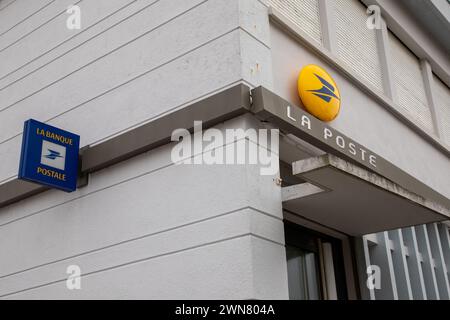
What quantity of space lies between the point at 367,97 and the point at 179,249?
10.0 feet

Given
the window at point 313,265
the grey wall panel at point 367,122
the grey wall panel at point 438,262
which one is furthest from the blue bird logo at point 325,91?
the grey wall panel at point 438,262

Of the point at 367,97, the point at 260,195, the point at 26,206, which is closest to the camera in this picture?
the point at 260,195

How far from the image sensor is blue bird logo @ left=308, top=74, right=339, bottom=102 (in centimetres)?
534

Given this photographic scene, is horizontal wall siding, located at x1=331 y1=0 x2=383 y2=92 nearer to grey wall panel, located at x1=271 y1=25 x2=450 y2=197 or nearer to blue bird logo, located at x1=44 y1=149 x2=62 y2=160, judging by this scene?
grey wall panel, located at x1=271 y1=25 x2=450 y2=197

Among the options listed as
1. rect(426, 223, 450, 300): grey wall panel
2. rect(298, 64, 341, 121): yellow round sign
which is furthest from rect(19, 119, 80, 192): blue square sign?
rect(426, 223, 450, 300): grey wall panel

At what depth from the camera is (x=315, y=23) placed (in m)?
6.18

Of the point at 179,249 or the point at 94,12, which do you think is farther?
the point at 94,12

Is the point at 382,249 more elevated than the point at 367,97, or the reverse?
the point at 367,97

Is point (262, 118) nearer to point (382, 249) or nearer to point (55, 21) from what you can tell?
point (382, 249)

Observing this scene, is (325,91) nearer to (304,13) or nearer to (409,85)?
(304,13)

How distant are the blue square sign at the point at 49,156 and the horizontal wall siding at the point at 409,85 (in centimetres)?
400

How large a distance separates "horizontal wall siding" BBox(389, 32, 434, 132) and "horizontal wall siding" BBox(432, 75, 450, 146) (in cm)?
31

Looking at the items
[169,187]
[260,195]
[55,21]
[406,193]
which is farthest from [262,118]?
[55,21]

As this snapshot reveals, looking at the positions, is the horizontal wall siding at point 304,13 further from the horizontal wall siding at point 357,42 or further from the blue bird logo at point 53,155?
the blue bird logo at point 53,155
